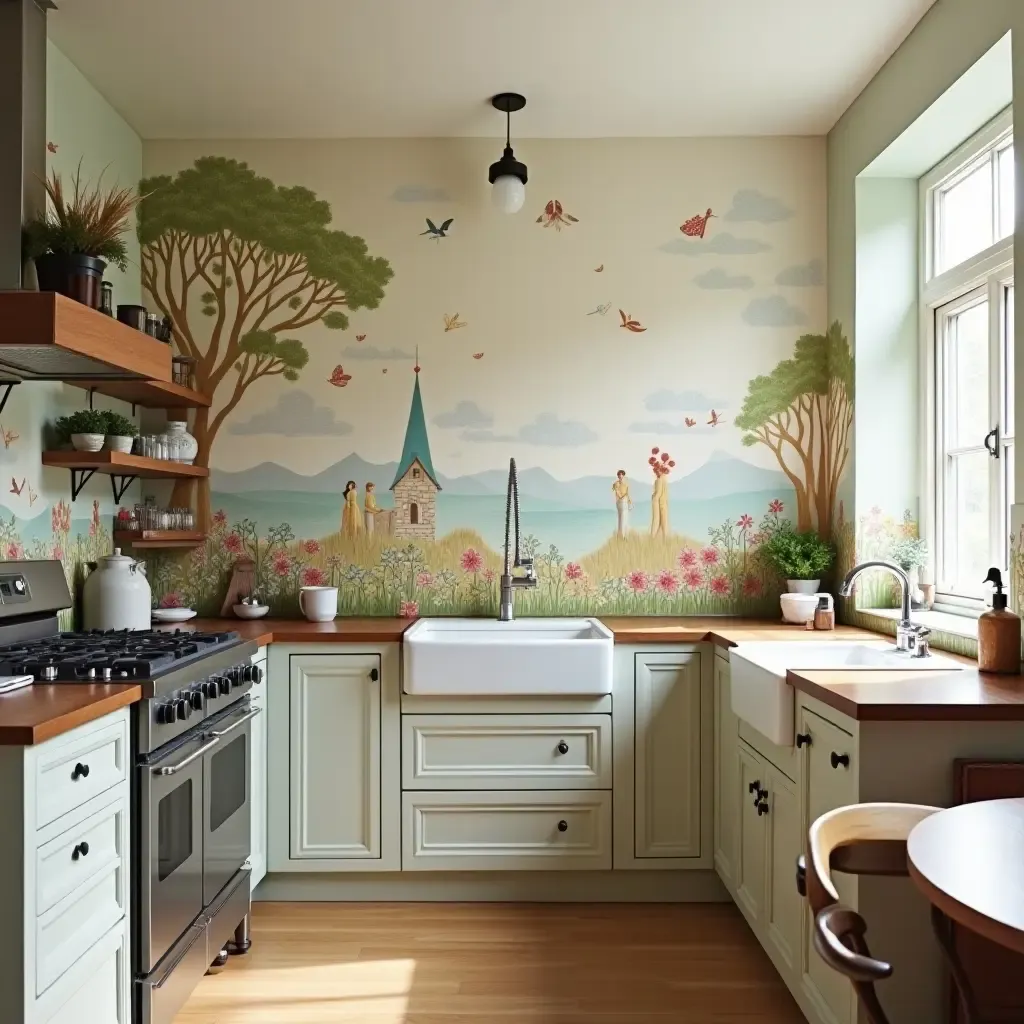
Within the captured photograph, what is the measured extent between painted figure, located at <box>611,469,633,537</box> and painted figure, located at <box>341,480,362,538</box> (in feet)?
3.24

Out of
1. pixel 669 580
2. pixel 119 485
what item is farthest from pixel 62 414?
pixel 669 580

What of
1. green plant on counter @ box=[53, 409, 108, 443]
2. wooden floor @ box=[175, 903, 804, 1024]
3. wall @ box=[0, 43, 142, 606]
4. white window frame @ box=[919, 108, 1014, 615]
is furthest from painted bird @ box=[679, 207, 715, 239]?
wooden floor @ box=[175, 903, 804, 1024]

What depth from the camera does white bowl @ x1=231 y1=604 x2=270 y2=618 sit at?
11.6 feet

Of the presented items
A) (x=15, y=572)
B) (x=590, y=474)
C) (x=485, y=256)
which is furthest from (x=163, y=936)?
(x=485, y=256)

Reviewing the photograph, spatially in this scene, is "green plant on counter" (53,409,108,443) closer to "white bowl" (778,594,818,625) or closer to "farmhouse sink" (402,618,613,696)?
"farmhouse sink" (402,618,613,696)

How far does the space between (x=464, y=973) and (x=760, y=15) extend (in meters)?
2.90

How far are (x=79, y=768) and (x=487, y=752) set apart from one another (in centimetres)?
151

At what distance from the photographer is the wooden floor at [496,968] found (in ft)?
8.20

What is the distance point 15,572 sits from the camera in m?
2.71

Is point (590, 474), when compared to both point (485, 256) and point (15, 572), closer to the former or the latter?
point (485, 256)

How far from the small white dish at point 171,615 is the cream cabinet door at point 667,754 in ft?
5.30

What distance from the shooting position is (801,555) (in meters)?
3.59

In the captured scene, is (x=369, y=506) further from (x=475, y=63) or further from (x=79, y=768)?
(x=79, y=768)

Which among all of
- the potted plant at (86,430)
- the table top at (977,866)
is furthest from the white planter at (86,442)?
the table top at (977,866)
